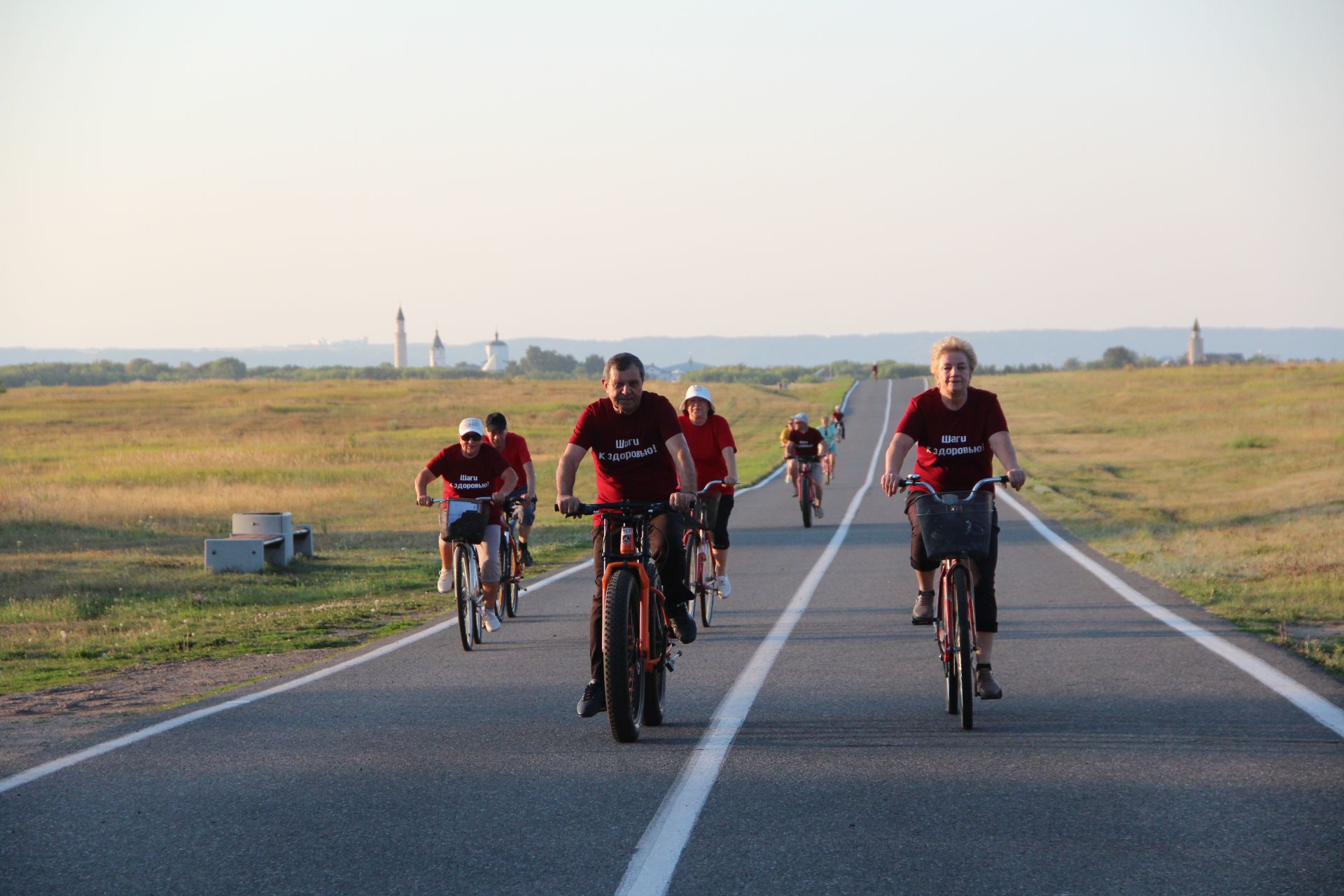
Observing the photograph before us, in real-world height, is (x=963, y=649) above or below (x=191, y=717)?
above

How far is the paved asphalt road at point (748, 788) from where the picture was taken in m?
4.78

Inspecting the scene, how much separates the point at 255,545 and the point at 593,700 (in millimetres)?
11550

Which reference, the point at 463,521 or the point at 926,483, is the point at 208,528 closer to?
the point at 463,521

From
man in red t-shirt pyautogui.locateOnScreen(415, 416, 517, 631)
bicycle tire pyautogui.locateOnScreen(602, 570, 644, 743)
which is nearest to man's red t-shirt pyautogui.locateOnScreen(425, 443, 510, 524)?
man in red t-shirt pyautogui.locateOnScreen(415, 416, 517, 631)

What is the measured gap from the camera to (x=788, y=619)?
1143cm

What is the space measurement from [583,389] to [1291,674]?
101249 mm

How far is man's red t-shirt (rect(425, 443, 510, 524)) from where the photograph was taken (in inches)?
434

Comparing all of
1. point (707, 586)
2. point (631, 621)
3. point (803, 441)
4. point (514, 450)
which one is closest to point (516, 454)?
point (514, 450)

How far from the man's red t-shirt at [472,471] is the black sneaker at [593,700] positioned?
410cm

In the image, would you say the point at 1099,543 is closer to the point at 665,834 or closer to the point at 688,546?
the point at 688,546

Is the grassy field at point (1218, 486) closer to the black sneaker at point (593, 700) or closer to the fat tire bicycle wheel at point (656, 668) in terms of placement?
the fat tire bicycle wheel at point (656, 668)

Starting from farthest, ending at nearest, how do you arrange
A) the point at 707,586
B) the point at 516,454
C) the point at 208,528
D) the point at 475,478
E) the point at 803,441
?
the point at 208,528 < the point at 803,441 < the point at 516,454 < the point at 707,586 < the point at 475,478

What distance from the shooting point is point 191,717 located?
767 centimetres

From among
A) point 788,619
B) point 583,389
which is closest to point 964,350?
point 788,619
